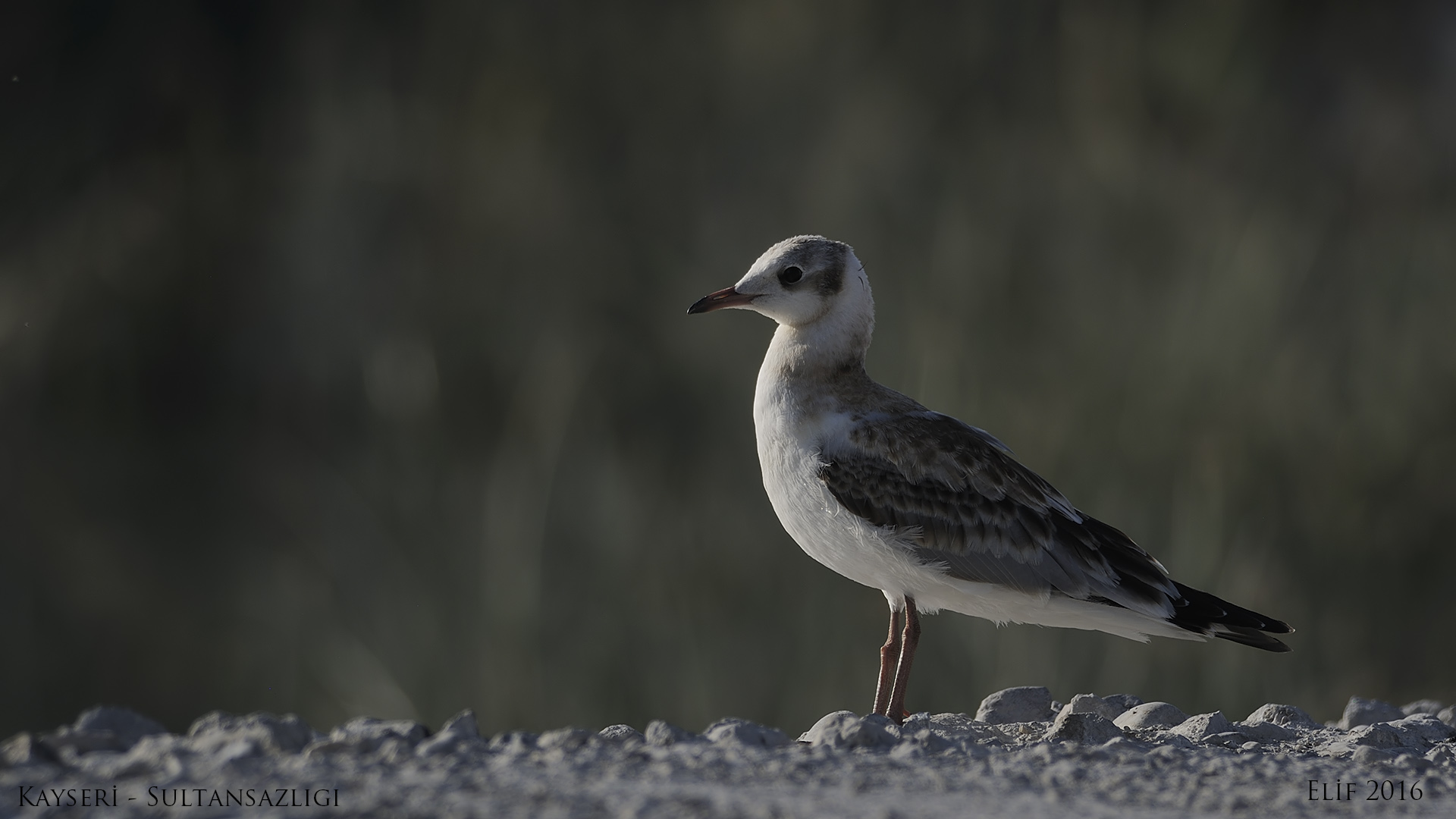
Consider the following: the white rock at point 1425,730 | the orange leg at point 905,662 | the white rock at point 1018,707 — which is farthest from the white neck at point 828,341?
the white rock at point 1425,730

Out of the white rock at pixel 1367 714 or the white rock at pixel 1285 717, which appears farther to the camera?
the white rock at pixel 1367 714

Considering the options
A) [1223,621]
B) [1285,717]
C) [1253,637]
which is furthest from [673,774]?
[1285,717]

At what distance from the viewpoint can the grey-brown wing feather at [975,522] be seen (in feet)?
12.6

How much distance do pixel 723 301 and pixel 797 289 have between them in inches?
10.0

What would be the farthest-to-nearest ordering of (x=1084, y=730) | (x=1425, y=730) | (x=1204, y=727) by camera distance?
1. (x=1425, y=730)
2. (x=1204, y=727)
3. (x=1084, y=730)

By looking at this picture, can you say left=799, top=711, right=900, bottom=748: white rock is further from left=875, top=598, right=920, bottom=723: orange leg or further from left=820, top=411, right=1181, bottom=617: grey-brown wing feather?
left=820, top=411, right=1181, bottom=617: grey-brown wing feather

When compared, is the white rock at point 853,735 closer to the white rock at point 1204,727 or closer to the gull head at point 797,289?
the white rock at point 1204,727

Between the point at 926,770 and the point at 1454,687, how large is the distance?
699cm

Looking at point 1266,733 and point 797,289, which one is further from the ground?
point 797,289

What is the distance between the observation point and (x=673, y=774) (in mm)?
2525

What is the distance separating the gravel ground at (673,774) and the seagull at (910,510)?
57 cm

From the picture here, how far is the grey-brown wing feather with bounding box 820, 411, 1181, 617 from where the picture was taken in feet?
12.6

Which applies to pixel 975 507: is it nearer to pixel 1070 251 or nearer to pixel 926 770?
pixel 926 770

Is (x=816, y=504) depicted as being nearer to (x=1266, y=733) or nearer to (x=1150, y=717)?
(x=1150, y=717)
